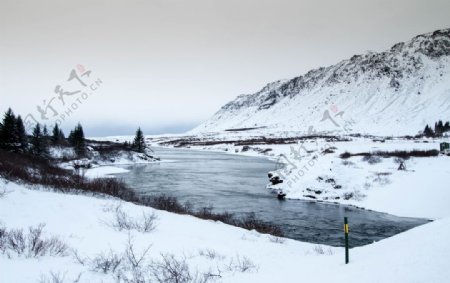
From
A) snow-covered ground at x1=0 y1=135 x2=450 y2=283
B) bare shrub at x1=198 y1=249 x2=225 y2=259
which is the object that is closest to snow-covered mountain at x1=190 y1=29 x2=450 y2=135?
snow-covered ground at x1=0 y1=135 x2=450 y2=283

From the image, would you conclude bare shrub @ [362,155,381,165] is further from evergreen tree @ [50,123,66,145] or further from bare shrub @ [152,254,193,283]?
evergreen tree @ [50,123,66,145]

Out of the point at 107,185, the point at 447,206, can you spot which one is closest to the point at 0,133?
the point at 107,185

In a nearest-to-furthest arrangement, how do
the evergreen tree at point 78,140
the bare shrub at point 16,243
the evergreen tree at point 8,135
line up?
the bare shrub at point 16,243, the evergreen tree at point 8,135, the evergreen tree at point 78,140

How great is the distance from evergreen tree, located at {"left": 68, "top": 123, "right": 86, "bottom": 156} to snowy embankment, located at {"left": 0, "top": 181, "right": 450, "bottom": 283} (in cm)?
4020

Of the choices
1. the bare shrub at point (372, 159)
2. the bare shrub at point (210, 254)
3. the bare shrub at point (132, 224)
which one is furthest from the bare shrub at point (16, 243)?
the bare shrub at point (372, 159)

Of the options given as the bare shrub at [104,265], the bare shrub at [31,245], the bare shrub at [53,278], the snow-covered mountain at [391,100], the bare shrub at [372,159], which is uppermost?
the snow-covered mountain at [391,100]

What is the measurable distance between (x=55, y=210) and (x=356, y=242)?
11.7 metres

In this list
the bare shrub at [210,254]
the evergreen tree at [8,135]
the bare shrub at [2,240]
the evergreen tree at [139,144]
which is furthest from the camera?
the evergreen tree at [139,144]

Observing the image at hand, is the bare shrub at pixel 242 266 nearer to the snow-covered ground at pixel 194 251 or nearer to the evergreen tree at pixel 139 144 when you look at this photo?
the snow-covered ground at pixel 194 251

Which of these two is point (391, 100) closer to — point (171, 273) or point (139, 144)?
point (139, 144)

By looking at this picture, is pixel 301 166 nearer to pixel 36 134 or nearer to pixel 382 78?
pixel 36 134

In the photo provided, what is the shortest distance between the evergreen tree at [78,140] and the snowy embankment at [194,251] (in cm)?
4020

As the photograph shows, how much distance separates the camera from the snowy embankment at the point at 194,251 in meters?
5.16

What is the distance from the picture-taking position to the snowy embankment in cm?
516
